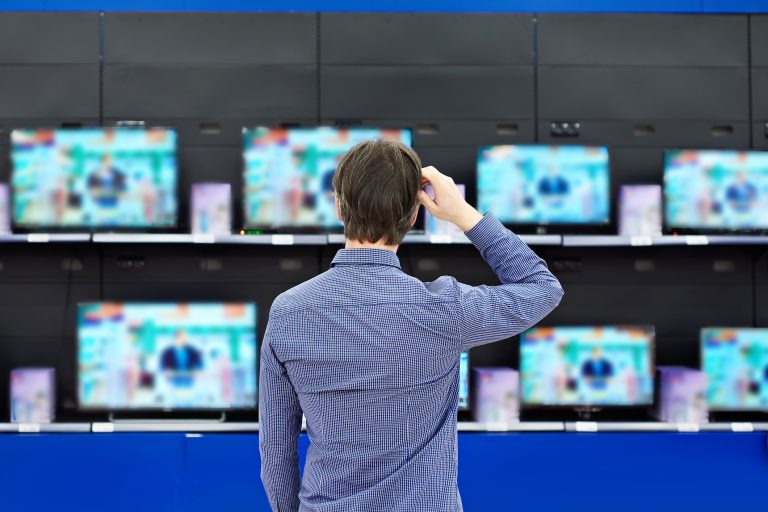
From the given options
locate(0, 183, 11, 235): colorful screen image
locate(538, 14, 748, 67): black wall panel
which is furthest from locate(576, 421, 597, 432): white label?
locate(0, 183, 11, 235): colorful screen image

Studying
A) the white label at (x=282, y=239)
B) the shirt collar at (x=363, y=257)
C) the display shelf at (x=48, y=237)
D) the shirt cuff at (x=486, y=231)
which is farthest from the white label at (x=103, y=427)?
the shirt cuff at (x=486, y=231)

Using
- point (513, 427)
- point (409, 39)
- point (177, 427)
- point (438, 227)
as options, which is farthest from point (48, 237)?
point (513, 427)

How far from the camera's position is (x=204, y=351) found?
123 inches

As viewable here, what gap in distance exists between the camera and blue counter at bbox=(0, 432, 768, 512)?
293cm

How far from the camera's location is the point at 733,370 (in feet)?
10.5

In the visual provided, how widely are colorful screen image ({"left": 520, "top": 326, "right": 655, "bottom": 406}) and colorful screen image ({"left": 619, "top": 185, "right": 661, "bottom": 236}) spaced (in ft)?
1.42

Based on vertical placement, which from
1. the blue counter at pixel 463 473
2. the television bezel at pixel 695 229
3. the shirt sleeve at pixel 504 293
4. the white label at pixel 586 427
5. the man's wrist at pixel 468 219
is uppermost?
the television bezel at pixel 695 229

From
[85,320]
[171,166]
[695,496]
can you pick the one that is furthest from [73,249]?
[695,496]

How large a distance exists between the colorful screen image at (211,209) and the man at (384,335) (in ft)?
6.94

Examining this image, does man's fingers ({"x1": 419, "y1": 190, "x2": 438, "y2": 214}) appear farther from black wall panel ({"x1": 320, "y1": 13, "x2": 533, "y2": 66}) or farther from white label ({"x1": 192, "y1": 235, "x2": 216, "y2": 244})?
black wall panel ({"x1": 320, "y1": 13, "x2": 533, "y2": 66})

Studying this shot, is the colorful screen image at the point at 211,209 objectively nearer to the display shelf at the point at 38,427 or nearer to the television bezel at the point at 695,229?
the display shelf at the point at 38,427

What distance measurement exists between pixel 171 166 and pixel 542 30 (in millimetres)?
1862

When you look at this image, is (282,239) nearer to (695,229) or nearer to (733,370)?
(695,229)

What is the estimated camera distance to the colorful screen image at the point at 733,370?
318 centimetres
